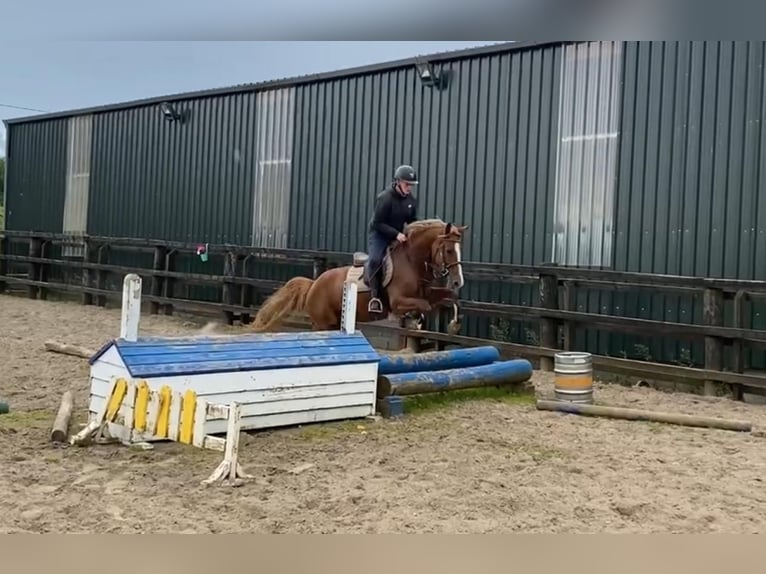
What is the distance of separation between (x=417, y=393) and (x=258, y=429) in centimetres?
154

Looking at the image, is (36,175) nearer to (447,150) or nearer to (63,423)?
(447,150)

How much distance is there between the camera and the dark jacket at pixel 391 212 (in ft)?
25.8

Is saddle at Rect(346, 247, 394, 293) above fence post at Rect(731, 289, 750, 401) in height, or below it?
above

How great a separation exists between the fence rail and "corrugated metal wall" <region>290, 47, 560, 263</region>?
2.16 feet

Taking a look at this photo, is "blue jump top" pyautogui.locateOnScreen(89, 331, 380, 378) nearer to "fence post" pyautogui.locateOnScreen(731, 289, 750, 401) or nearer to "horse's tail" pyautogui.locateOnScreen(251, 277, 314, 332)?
"horse's tail" pyautogui.locateOnScreen(251, 277, 314, 332)

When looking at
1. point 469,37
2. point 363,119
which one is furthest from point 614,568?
point 363,119

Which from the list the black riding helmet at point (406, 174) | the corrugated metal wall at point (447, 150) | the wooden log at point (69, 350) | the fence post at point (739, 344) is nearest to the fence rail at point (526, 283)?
the fence post at point (739, 344)

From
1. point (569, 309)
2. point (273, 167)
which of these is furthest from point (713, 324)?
point (273, 167)

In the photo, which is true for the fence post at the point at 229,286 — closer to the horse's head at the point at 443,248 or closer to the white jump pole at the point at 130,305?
the horse's head at the point at 443,248

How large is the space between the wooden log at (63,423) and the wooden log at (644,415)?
12.6ft

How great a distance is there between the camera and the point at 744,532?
3.71 meters

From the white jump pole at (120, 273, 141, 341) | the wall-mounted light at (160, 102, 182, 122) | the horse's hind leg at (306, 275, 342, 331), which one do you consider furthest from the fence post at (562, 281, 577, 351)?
the wall-mounted light at (160, 102, 182, 122)

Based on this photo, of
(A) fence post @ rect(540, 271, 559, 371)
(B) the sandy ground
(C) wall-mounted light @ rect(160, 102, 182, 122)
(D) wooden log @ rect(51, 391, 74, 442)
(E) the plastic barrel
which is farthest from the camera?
(C) wall-mounted light @ rect(160, 102, 182, 122)

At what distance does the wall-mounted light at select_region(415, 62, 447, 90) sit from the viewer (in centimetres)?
1123
